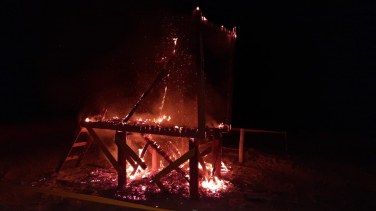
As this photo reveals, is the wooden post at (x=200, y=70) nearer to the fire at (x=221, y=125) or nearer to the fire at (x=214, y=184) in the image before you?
the fire at (x=221, y=125)

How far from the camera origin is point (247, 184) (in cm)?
643

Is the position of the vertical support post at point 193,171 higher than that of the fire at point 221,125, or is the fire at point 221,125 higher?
the fire at point 221,125

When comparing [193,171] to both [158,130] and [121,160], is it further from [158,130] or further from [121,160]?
[121,160]

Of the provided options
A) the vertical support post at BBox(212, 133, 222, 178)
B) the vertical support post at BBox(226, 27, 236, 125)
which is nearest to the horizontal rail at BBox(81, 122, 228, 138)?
the vertical support post at BBox(212, 133, 222, 178)

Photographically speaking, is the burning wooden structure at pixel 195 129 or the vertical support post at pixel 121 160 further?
the vertical support post at pixel 121 160

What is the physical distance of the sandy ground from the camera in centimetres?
507

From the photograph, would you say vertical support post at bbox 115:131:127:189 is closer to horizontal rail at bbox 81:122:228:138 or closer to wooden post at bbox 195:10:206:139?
horizontal rail at bbox 81:122:228:138

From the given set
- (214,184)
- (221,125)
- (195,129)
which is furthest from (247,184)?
(195,129)

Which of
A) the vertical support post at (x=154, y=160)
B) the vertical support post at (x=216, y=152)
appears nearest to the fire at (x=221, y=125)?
the vertical support post at (x=216, y=152)

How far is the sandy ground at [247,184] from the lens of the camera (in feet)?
16.6

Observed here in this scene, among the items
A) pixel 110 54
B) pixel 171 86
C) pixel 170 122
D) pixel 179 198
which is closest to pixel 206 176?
pixel 179 198

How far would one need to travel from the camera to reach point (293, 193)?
5789 mm

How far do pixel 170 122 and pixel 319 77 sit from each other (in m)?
16.0

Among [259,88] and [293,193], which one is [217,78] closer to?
[293,193]
